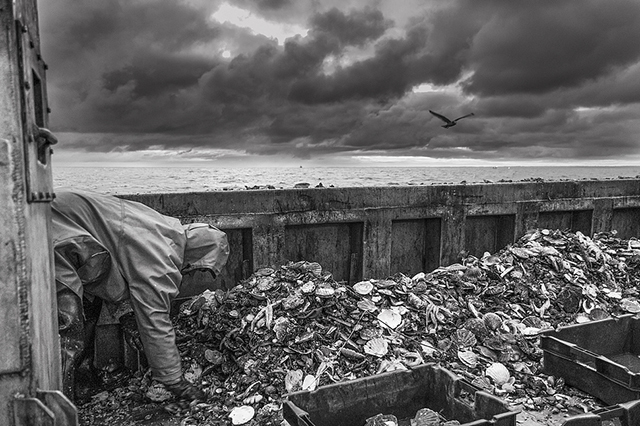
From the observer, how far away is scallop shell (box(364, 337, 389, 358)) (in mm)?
4641

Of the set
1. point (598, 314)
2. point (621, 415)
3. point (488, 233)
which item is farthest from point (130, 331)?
point (488, 233)

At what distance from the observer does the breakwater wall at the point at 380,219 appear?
606cm

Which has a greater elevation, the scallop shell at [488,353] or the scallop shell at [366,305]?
the scallop shell at [366,305]

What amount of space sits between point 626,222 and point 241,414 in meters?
7.75

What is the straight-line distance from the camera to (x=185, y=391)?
14.1 ft

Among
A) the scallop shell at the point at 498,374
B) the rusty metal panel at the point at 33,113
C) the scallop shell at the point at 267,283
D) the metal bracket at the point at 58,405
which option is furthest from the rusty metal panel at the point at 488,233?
the metal bracket at the point at 58,405

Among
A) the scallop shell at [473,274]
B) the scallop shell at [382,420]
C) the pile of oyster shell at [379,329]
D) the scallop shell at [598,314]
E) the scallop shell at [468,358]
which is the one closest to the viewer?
the scallop shell at [382,420]

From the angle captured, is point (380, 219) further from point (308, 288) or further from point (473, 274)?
point (308, 288)

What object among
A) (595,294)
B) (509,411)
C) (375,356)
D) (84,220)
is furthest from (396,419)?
(595,294)

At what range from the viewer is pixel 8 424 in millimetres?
2279

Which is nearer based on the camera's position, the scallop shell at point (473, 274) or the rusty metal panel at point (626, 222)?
the scallop shell at point (473, 274)

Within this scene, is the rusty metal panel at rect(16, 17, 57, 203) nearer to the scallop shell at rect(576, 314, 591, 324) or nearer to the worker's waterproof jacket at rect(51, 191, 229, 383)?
the worker's waterproof jacket at rect(51, 191, 229, 383)

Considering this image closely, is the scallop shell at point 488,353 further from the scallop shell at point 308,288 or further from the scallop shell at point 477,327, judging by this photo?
the scallop shell at point 308,288

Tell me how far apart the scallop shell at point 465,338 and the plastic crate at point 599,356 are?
627 mm
